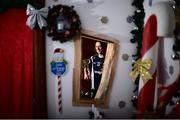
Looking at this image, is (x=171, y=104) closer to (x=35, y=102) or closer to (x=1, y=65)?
(x=35, y=102)

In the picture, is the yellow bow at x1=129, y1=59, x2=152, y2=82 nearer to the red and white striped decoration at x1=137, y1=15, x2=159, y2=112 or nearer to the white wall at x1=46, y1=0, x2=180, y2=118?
the red and white striped decoration at x1=137, y1=15, x2=159, y2=112

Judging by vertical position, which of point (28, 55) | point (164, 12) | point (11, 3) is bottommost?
point (28, 55)

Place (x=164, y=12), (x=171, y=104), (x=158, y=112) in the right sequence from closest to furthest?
(x=164, y=12) < (x=158, y=112) < (x=171, y=104)

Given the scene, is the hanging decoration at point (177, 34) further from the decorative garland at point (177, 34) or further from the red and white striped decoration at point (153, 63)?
the red and white striped decoration at point (153, 63)

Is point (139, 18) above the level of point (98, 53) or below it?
above

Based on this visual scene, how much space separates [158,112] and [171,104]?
289mm

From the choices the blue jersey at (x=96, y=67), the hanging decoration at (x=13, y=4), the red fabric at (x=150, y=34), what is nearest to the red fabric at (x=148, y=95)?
the red fabric at (x=150, y=34)

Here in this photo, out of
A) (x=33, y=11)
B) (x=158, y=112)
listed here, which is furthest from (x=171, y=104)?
(x=33, y=11)

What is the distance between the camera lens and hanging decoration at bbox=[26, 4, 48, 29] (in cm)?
320

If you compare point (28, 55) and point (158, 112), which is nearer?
point (158, 112)

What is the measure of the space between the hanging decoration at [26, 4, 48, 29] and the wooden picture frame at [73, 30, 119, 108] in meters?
0.50

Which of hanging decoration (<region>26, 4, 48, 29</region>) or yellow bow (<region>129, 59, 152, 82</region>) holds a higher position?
hanging decoration (<region>26, 4, 48, 29</region>)

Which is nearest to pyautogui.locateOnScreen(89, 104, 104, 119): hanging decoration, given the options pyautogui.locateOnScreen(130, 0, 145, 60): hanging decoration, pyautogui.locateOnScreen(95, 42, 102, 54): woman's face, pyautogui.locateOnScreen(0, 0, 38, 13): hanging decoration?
pyautogui.locateOnScreen(95, 42, 102, 54): woman's face

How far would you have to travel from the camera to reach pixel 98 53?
3570 millimetres
